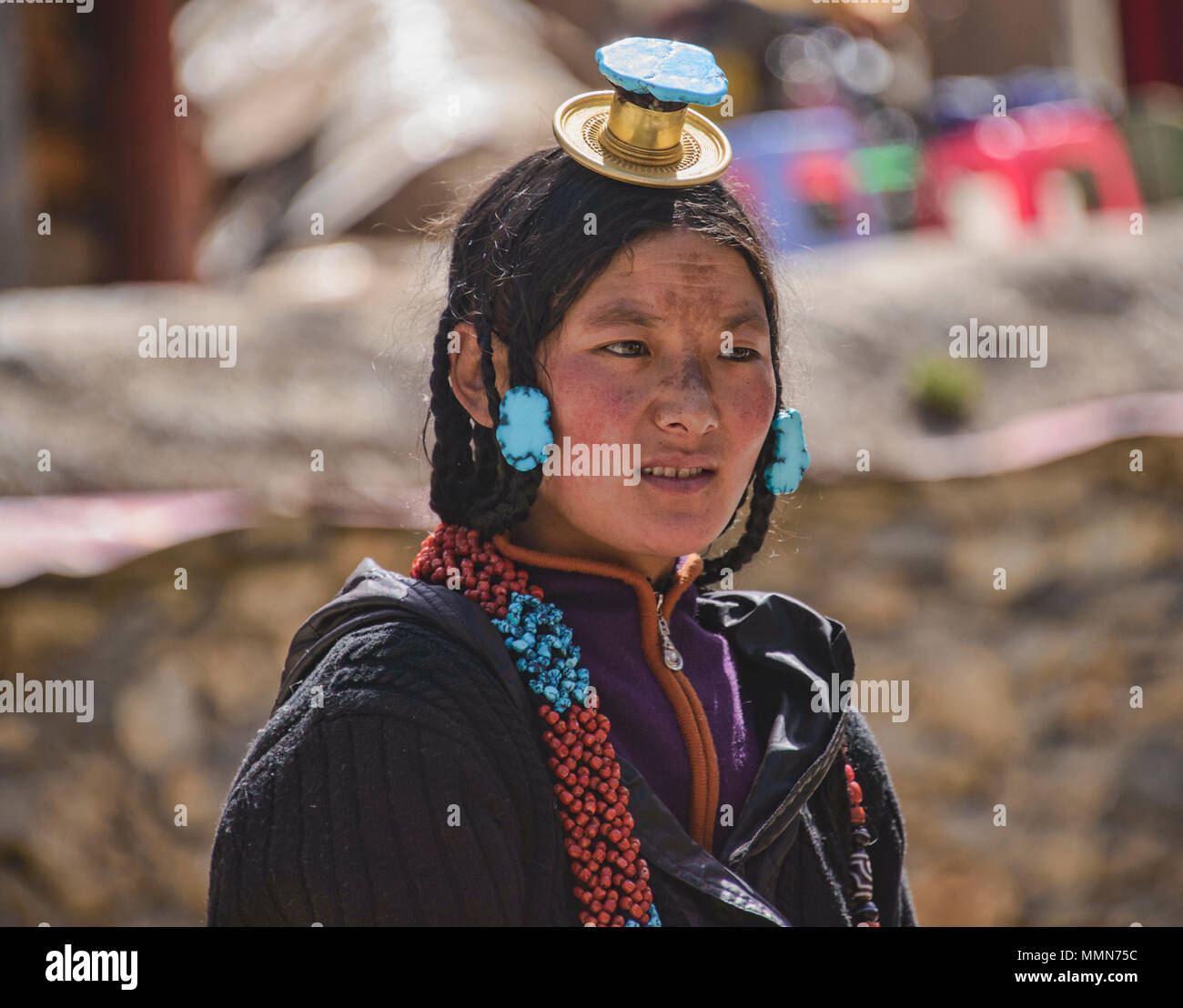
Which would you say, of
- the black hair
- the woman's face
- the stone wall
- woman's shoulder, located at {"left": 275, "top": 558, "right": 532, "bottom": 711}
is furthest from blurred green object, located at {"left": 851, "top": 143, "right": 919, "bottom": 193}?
woman's shoulder, located at {"left": 275, "top": 558, "right": 532, "bottom": 711}

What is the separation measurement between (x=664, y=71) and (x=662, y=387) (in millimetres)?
339

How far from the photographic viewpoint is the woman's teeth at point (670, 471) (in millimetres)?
1457

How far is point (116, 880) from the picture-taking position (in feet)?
14.3

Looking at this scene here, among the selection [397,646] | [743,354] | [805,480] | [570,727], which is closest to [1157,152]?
[805,480]

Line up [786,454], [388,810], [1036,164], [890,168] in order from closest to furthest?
[388,810]
[786,454]
[890,168]
[1036,164]

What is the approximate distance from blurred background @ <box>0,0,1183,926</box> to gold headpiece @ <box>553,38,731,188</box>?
43cm

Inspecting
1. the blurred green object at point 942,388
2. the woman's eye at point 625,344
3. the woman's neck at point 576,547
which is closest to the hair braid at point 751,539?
the woman's neck at point 576,547

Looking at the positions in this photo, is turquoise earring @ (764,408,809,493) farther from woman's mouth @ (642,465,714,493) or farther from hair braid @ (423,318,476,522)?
hair braid @ (423,318,476,522)

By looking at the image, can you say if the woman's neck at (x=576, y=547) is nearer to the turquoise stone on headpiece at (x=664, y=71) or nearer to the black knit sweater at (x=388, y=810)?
the black knit sweater at (x=388, y=810)

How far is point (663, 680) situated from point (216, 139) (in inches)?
385

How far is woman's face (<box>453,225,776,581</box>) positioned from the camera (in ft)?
4.71

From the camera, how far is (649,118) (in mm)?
1471

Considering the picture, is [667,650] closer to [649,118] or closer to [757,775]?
[757,775]

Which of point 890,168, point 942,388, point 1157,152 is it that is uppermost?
point 1157,152
